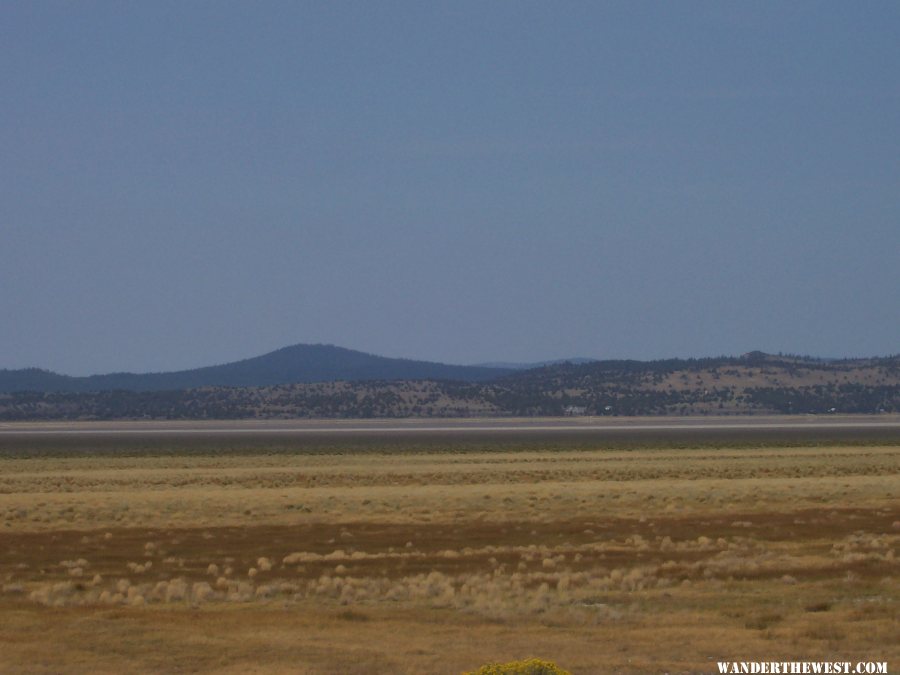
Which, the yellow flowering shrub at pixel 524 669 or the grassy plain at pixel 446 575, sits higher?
the yellow flowering shrub at pixel 524 669

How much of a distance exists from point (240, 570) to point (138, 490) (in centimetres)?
2565

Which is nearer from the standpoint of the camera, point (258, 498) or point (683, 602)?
point (683, 602)

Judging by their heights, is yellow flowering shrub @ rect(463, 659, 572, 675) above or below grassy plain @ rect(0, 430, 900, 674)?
above

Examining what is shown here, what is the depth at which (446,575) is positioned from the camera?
78.2 feet

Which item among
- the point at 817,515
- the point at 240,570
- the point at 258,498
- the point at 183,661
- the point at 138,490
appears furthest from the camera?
the point at 138,490

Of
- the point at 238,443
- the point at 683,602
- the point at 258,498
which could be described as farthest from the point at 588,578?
the point at 238,443

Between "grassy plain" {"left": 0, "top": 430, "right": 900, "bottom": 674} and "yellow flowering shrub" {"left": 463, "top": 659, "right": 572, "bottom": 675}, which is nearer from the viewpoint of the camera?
"yellow flowering shrub" {"left": 463, "top": 659, "right": 572, "bottom": 675}

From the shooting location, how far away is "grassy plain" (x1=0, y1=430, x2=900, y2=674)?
16.5 m

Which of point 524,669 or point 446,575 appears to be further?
point 446,575

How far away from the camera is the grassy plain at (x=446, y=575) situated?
1647cm

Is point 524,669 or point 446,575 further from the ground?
point 524,669

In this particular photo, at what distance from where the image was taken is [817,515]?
35.8 meters

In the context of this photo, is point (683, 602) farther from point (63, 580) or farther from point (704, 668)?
point (63, 580)

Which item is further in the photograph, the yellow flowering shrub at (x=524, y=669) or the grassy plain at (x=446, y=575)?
the grassy plain at (x=446, y=575)
